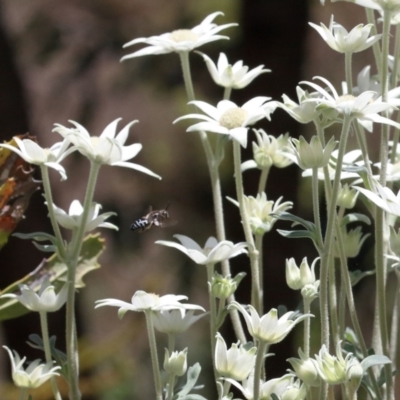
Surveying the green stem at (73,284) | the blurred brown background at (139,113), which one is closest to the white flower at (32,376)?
the green stem at (73,284)

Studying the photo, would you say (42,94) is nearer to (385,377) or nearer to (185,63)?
(185,63)

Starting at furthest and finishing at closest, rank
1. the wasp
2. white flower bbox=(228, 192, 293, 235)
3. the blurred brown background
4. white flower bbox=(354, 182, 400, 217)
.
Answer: the blurred brown background < the wasp < white flower bbox=(228, 192, 293, 235) < white flower bbox=(354, 182, 400, 217)

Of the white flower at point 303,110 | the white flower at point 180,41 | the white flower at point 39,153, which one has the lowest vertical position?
the white flower at point 39,153

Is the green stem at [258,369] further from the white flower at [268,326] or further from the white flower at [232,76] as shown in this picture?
the white flower at [232,76]

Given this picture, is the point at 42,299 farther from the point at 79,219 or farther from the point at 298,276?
the point at 298,276

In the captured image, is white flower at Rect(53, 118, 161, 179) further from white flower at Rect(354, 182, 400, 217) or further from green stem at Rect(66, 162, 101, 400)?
Result: white flower at Rect(354, 182, 400, 217)

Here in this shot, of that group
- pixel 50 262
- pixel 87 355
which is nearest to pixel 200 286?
pixel 87 355

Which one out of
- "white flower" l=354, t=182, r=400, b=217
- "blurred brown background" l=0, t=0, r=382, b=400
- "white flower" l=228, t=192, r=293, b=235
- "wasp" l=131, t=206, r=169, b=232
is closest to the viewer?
"white flower" l=354, t=182, r=400, b=217

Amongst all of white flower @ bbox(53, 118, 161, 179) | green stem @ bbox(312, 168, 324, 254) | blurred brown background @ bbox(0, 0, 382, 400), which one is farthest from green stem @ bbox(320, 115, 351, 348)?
blurred brown background @ bbox(0, 0, 382, 400)
